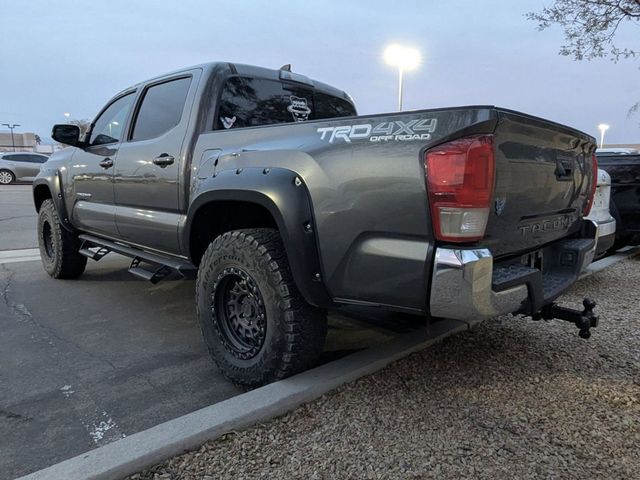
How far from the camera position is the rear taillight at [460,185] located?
2.11 m

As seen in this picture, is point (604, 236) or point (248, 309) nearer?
point (248, 309)

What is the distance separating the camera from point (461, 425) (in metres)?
2.52

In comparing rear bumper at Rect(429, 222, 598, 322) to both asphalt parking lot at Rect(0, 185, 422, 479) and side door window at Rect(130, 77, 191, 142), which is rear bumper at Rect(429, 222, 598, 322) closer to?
asphalt parking lot at Rect(0, 185, 422, 479)

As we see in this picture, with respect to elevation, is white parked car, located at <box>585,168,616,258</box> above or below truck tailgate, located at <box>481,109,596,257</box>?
below

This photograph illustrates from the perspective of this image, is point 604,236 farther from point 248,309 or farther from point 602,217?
point 248,309

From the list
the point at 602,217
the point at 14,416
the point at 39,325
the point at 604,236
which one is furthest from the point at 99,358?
the point at 602,217

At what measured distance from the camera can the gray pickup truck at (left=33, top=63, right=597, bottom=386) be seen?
7.08ft

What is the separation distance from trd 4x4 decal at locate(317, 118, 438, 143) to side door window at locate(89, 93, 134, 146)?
2724 mm

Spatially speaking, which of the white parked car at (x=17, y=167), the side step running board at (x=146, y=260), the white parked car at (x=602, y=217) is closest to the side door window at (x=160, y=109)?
the side step running board at (x=146, y=260)

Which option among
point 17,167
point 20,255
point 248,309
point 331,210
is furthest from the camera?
point 17,167

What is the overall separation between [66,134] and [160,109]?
4.93 feet

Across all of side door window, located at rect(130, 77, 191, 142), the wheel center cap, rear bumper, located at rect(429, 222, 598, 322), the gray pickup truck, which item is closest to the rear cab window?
the gray pickup truck

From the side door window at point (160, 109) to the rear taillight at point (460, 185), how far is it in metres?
2.21

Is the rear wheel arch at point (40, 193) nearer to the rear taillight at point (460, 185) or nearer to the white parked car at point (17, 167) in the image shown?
the rear taillight at point (460, 185)
